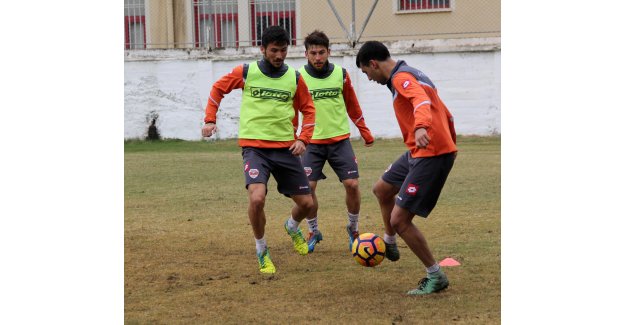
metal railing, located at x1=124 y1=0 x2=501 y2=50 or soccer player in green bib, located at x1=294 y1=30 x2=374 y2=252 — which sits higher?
metal railing, located at x1=124 y1=0 x2=501 y2=50

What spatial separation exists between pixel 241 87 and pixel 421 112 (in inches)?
90.9

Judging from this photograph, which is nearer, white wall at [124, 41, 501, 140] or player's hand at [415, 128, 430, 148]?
player's hand at [415, 128, 430, 148]

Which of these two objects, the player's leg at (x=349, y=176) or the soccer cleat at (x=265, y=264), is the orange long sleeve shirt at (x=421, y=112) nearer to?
the soccer cleat at (x=265, y=264)

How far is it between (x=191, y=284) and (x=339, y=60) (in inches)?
658

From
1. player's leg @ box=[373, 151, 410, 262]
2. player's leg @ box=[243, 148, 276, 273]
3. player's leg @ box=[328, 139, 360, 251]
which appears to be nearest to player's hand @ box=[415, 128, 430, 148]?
player's leg @ box=[373, 151, 410, 262]

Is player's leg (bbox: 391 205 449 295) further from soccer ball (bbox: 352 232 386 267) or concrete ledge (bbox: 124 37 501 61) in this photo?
concrete ledge (bbox: 124 37 501 61)

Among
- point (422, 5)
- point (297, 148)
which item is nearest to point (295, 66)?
point (422, 5)

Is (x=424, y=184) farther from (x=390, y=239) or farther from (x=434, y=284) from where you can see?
(x=390, y=239)

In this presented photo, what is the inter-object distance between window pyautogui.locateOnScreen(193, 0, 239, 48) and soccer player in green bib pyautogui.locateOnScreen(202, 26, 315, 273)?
16.5 metres

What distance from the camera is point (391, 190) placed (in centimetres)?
808

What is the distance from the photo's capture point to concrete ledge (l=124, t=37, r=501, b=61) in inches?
931

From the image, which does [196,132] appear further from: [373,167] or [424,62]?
[373,167]

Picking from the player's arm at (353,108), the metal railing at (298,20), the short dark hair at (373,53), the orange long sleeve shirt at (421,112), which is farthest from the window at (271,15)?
the orange long sleeve shirt at (421,112)

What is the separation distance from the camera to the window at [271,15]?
85.6ft
